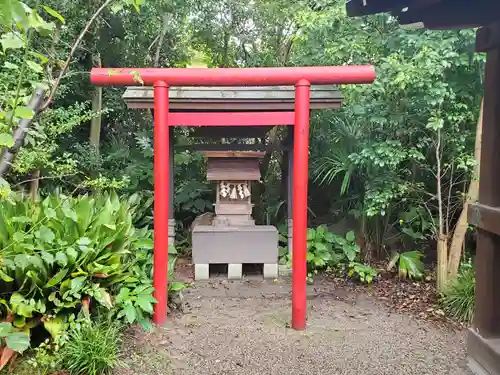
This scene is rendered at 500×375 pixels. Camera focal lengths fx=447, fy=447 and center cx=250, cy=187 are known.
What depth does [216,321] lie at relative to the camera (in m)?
4.08

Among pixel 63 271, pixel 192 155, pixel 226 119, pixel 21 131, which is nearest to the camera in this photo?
pixel 21 131

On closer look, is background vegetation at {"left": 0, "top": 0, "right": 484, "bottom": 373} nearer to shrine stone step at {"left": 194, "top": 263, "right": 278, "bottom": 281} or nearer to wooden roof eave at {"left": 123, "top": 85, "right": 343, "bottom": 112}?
wooden roof eave at {"left": 123, "top": 85, "right": 343, "bottom": 112}

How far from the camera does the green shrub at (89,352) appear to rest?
→ 2.92 meters

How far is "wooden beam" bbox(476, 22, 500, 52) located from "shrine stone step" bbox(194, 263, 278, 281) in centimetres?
375

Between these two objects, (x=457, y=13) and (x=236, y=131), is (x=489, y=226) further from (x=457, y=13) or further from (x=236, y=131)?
(x=236, y=131)

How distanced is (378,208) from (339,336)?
5.44 feet

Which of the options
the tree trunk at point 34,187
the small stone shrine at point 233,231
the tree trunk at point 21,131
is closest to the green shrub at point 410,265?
the small stone shrine at point 233,231

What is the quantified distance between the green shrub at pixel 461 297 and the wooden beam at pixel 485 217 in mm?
2184

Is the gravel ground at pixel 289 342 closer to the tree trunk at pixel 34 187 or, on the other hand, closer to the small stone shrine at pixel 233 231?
the small stone shrine at pixel 233 231

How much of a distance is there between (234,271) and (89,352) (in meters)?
2.60

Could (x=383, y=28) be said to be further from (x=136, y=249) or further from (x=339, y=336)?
(x=136, y=249)

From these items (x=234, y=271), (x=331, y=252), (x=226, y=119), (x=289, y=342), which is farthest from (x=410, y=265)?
(x=226, y=119)

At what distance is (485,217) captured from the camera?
2123mm

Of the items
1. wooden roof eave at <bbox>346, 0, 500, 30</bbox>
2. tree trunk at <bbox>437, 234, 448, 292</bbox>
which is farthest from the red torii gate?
tree trunk at <bbox>437, 234, 448, 292</bbox>
